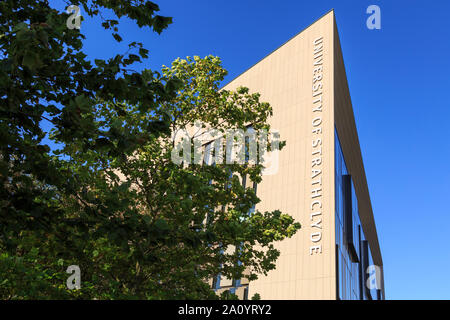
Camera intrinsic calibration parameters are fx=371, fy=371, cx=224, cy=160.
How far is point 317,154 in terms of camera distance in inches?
929

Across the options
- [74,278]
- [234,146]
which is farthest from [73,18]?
[234,146]

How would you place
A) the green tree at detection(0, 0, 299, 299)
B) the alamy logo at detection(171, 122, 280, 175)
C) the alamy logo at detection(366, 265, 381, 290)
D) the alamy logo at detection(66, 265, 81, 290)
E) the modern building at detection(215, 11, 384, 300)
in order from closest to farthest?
the green tree at detection(0, 0, 299, 299), the alamy logo at detection(66, 265, 81, 290), the alamy logo at detection(171, 122, 280, 175), the modern building at detection(215, 11, 384, 300), the alamy logo at detection(366, 265, 381, 290)

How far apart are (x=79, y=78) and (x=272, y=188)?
70.8 ft

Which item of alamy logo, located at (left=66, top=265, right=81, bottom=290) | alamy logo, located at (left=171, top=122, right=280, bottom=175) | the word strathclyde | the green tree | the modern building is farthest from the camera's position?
the word strathclyde

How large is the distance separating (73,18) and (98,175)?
6.20 metres

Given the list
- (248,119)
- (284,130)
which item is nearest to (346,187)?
(284,130)

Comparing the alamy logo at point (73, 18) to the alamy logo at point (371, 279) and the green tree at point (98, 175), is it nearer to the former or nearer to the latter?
the green tree at point (98, 175)

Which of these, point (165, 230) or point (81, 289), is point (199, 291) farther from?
point (165, 230)

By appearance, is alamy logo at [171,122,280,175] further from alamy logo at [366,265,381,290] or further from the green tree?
alamy logo at [366,265,381,290]

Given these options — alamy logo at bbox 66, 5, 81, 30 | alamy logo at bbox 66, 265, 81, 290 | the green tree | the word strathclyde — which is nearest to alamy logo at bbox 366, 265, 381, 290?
the word strathclyde

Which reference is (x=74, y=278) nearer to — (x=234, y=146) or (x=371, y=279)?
(x=234, y=146)

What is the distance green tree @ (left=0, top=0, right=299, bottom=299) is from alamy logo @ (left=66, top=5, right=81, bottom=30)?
0.11m

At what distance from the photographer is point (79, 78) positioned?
4.16 meters

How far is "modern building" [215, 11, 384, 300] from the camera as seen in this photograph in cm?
2134
